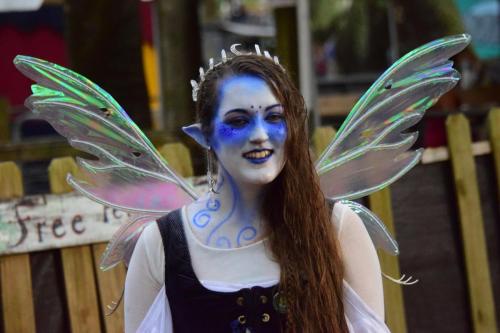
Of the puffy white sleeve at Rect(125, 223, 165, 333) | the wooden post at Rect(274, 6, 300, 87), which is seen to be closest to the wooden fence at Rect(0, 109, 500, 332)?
the puffy white sleeve at Rect(125, 223, 165, 333)

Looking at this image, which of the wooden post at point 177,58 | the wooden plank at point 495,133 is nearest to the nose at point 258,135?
the wooden plank at point 495,133

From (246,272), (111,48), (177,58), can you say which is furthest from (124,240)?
(111,48)

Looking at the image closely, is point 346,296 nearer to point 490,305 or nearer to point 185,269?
point 185,269

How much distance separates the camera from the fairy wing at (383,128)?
2.69 metres

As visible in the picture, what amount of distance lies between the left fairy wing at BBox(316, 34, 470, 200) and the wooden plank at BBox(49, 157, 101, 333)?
142cm

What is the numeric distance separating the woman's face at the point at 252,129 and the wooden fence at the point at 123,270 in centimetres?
164

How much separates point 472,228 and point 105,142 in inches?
96.1

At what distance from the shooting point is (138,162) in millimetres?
2725

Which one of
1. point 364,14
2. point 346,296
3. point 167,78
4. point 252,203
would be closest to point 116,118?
point 252,203

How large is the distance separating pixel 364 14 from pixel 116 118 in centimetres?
1693

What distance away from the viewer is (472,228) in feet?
15.0

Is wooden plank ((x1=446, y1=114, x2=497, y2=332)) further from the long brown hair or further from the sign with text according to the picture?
the long brown hair

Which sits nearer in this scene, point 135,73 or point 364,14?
point 135,73

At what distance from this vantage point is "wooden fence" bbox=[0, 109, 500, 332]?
370cm
